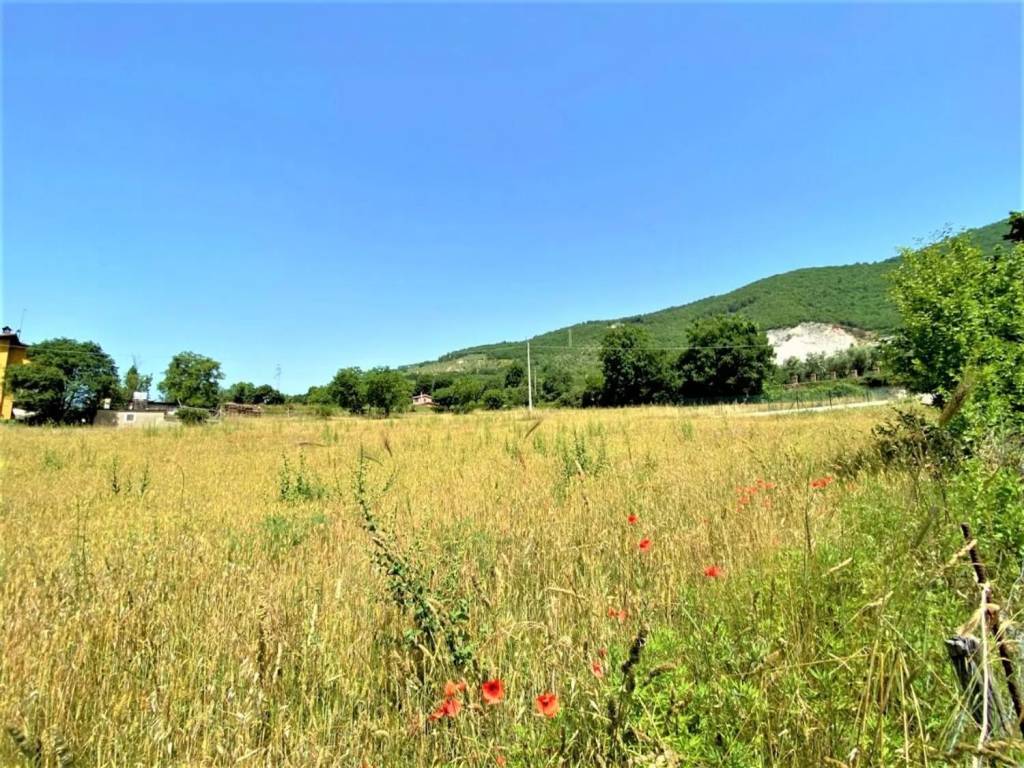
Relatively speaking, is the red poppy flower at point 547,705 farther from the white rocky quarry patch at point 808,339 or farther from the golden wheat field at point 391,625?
the white rocky quarry patch at point 808,339

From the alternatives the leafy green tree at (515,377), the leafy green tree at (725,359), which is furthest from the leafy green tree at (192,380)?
the leafy green tree at (725,359)

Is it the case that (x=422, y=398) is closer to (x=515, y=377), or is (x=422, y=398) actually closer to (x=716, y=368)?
(x=515, y=377)

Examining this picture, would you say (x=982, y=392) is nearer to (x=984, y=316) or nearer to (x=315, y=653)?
(x=984, y=316)

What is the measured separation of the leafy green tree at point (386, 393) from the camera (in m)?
49.8

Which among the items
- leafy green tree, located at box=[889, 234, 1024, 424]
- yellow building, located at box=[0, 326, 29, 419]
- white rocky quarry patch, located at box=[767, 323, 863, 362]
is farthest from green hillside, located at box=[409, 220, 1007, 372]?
leafy green tree, located at box=[889, 234, 1024, 424]

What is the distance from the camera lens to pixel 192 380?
72.9m

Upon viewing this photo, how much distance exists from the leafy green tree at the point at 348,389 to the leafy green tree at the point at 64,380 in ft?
81.2

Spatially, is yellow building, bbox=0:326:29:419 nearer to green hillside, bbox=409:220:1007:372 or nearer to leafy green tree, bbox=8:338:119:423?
leafy green tree, bbox=8:338:119:423

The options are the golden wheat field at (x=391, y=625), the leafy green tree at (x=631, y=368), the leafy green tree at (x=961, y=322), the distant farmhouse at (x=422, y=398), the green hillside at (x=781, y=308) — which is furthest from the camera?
the distant farmhouse at (x=422, y=398)

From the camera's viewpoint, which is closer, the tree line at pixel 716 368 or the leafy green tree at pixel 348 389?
the tree line at pixel 716 368

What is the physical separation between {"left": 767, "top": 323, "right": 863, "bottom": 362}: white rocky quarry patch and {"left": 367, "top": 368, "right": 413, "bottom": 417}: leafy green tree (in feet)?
230

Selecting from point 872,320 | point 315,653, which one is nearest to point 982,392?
point 315,653

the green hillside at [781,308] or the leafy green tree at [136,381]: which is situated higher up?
the green hillside at [781,308]

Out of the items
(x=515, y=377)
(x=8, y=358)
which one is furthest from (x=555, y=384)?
(x=8, y=358)
